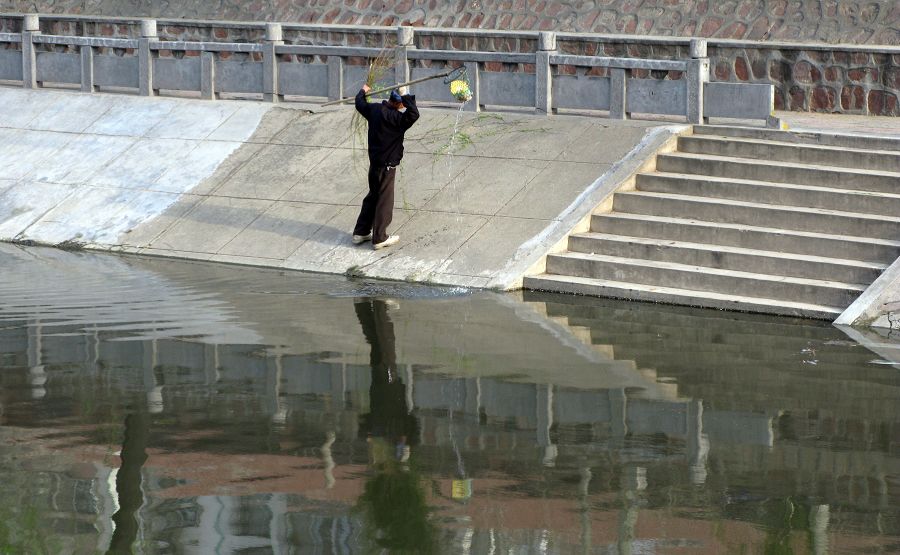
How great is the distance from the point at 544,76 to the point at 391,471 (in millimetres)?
10410

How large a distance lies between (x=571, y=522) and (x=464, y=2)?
62.5 ft

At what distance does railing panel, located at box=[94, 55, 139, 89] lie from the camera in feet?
72.6

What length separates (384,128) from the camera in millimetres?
16000

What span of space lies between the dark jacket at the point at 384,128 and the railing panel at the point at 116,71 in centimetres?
714

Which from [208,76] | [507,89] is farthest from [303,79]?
[507,89]

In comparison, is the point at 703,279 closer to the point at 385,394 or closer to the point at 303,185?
the point at 385,394

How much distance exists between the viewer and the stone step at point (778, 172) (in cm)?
1552

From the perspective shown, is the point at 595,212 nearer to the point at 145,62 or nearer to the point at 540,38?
the point at 540,38

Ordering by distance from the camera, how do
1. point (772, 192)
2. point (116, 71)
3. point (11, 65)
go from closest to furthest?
A: 1. point (772, 192)
2. point (116, 71)
3. point (11, 65)

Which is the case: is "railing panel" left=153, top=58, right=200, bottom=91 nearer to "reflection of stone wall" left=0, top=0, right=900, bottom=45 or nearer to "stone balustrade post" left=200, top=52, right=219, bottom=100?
"stone balustrade post" left=200, top=52, right=219, bottom=100

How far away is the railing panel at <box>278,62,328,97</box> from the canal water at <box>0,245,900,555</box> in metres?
6.19

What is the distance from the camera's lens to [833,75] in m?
20.1

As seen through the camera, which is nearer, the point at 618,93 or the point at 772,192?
the point at 772,192

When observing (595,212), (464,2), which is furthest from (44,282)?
(464,2)
